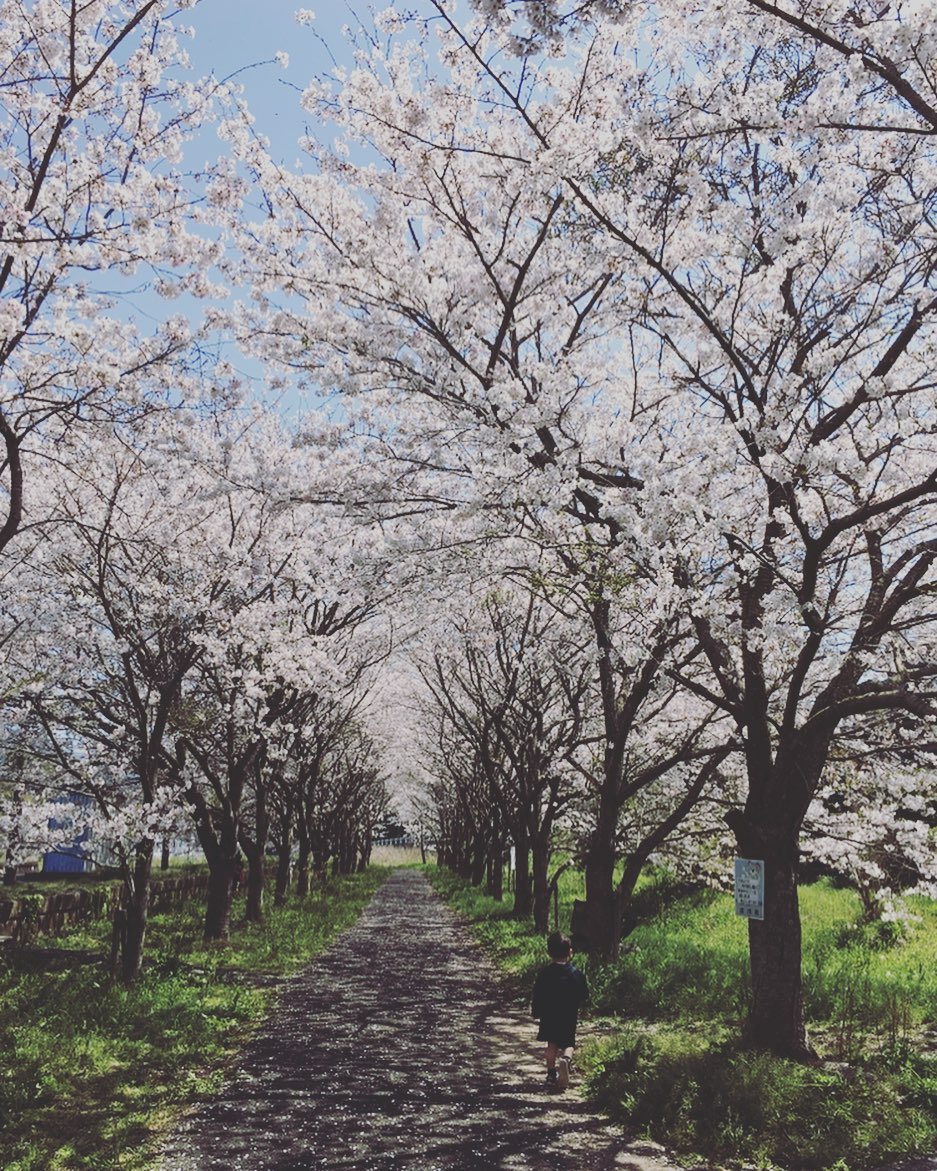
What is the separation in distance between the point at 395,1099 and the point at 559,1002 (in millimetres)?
1760

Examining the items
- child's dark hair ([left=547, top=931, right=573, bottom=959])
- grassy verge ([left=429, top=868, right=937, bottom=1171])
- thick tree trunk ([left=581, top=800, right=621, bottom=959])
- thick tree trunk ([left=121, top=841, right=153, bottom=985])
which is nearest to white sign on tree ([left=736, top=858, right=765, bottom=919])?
grassy verge ([left=429, top=868, right=937, bottom=1171])

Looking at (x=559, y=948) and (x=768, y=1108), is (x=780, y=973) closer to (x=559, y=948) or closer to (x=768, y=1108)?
(x=768, y=1108)

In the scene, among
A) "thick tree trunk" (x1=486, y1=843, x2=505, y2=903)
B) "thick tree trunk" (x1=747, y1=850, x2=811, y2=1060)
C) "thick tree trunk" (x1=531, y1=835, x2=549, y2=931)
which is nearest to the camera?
"thick tree trunk" (x1=747, y1=850, x2=811, y2=1060)

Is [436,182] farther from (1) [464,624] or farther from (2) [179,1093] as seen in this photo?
(1) [464,624]

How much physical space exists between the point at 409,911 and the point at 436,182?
2468cm

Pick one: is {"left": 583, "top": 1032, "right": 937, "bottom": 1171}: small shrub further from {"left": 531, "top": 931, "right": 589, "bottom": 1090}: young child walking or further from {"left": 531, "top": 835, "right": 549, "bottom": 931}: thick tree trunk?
{"left": 531, "top": 835, "right": 549, "bottom": 931}: thick tree trunk

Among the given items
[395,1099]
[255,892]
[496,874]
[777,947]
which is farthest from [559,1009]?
[496,874]

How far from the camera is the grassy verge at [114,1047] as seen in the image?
18.7 feet

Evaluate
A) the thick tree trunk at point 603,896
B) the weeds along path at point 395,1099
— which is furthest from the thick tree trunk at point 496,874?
the weeds along path at point 395,1099

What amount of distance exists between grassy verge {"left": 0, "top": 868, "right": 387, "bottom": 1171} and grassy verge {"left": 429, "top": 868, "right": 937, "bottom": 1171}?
367cm

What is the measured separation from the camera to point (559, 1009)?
7680 mm

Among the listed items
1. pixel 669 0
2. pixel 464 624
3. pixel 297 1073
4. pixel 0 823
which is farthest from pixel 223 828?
pixel 669 0

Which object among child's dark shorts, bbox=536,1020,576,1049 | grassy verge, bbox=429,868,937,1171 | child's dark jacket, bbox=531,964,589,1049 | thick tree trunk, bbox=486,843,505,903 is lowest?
thick tree trunk, bbox=486,843,505,903

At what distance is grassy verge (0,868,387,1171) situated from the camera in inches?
224
